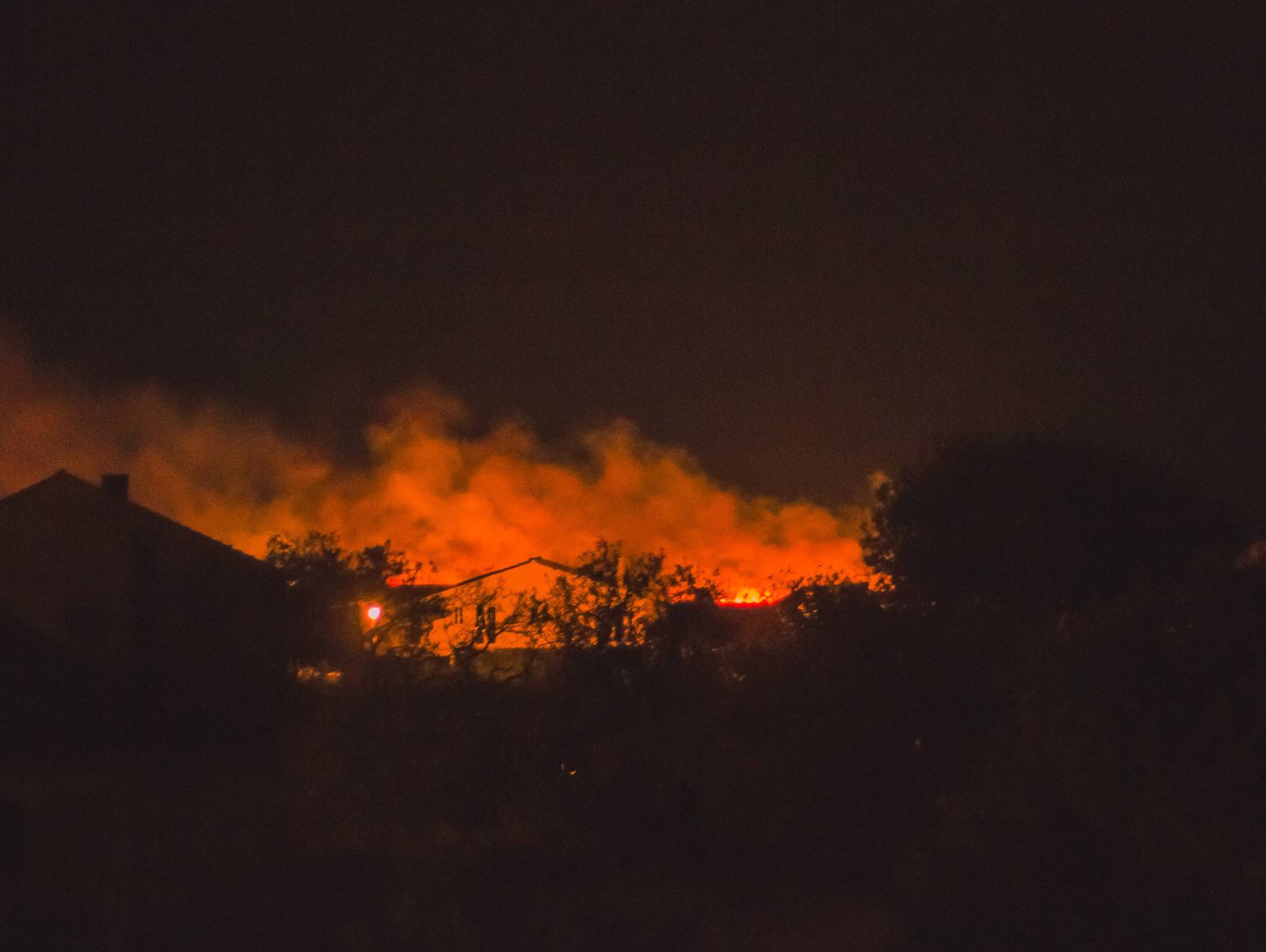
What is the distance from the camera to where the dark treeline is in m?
9.09

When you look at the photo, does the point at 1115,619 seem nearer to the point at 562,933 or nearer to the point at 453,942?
the point at 562,933

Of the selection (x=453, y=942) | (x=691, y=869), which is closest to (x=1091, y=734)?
(x=691, y=869)

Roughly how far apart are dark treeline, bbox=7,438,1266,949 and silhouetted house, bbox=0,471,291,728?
989 centimetres

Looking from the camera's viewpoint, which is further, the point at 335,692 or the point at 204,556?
the point at 204,556

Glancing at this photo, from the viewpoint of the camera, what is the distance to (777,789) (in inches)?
423

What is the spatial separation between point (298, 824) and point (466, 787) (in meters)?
1.53

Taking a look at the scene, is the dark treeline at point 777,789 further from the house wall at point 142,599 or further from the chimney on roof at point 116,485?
the chimney on roof at point 116,485

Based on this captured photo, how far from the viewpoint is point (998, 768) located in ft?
32.2

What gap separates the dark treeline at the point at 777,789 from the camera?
29.8 ft

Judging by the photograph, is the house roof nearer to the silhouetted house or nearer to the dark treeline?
the silhouetted house

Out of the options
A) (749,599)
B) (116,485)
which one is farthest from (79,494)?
(749,599)

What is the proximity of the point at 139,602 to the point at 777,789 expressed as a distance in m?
18.6

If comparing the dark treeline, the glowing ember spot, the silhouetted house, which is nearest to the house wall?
the silhouetted house

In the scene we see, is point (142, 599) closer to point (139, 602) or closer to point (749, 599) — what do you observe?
point (139, 602)
